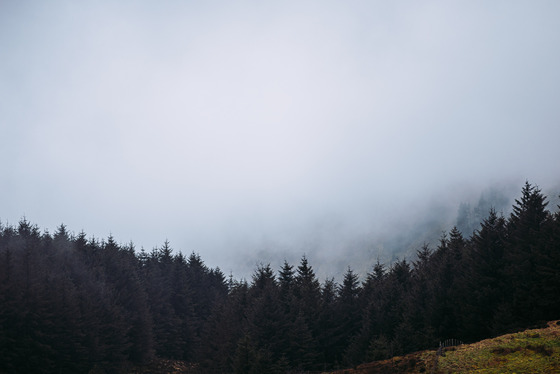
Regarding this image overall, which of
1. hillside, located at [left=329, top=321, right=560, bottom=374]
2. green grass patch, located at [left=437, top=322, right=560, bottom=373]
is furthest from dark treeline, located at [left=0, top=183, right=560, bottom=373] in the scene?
green grass patch, located at [left=437, top=322, right=560, bottom=373]

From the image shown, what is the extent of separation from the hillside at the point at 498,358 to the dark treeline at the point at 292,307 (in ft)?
32.1

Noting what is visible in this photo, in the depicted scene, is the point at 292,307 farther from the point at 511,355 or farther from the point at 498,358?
the point at 511,355

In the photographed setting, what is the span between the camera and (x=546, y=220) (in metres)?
47.8

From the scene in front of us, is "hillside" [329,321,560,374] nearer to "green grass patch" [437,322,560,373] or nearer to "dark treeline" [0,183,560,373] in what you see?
"green grass patch" [437,322,560,373]

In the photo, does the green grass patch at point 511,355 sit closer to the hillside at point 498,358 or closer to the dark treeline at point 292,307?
the hillside at point 498,358

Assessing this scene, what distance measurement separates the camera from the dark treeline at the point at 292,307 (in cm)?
4441

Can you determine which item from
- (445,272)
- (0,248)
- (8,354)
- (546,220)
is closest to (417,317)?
(445,272)

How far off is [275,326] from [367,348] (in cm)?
1336

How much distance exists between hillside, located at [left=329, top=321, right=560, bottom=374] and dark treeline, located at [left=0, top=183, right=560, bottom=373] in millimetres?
9785

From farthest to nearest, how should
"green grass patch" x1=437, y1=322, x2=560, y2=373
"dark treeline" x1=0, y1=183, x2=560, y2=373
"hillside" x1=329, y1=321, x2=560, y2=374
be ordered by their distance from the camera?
"dark treeline" x1=0, y1=183, x2=560, y2=373 < "hillside" x1=329, y1=321, x2=560, y2=374 < "green grass patch" x1=437, y1=322, x2=560, y2=373

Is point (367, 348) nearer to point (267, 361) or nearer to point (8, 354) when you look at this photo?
point (267, 361)

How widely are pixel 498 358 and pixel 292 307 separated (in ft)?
105

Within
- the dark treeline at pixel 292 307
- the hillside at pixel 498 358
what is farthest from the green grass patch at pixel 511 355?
the dark treeline at pixel 292 307

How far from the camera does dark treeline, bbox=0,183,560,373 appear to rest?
44406 mm
